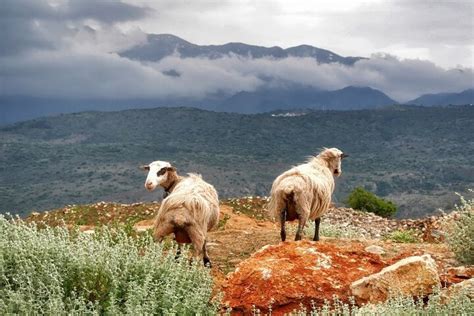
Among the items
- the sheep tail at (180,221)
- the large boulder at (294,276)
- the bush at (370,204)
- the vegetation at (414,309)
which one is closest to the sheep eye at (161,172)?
the sheep tail at (180,221)

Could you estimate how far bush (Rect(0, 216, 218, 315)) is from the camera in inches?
298

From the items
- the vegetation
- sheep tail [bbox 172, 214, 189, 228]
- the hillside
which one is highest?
sheep tail [bbox 172, 214, 189, 228]

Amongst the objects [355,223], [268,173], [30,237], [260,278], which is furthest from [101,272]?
[268,173]

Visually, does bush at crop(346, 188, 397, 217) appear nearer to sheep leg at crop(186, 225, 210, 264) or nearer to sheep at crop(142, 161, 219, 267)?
sheep at crop(142, 161, 219, 267)

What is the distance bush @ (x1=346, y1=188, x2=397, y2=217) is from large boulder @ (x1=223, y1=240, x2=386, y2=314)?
1178 inches

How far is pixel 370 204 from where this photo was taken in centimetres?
3997

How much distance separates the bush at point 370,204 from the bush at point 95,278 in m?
31.5

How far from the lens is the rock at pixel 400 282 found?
827 cm

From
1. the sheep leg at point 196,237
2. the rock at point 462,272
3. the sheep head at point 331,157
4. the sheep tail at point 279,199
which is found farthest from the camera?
the sheep head at point 331,157

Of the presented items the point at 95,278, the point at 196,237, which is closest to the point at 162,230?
the point at 196,237

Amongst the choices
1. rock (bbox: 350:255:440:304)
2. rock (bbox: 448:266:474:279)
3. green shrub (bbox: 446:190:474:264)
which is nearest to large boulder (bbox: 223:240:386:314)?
rock (bbox: 350:255:440:304)

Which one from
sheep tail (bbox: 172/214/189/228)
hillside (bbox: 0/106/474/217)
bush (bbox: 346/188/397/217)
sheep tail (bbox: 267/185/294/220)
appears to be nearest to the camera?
sheep tail (bbox: 172/214/189/228)

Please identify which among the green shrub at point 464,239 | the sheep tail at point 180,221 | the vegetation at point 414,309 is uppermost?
the sheep tail at point 180,221

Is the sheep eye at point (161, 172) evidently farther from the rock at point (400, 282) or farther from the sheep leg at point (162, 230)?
the rock at point (400, 282)
